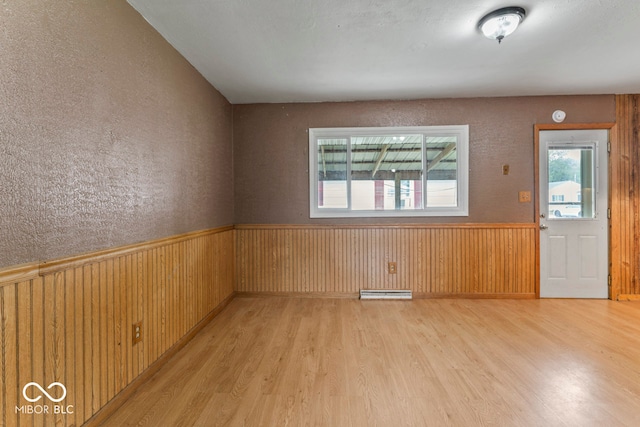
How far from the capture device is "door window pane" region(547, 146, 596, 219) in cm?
362

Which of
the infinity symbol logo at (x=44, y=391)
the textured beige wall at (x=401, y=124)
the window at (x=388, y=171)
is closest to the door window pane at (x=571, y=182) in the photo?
the textured beige wall at (x=401, y=124)

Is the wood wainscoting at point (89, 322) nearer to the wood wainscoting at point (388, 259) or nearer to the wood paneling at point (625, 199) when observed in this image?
the wood wainscoting at point (388, 259)

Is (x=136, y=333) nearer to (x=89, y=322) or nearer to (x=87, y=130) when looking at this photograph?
(x=89, y=322)

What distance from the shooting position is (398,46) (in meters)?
2.42

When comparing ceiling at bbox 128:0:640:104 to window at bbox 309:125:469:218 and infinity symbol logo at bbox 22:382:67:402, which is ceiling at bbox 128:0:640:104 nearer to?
window at bbox 309:125:469:218

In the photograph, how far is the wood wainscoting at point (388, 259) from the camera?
3682 millimetres

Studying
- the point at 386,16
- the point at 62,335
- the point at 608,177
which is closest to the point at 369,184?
the point at 386,16

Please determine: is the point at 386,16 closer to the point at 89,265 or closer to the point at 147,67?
the point at 147,67

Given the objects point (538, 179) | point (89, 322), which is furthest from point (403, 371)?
point (538, 179)

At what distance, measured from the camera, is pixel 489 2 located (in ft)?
6.16

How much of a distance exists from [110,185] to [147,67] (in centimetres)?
94
